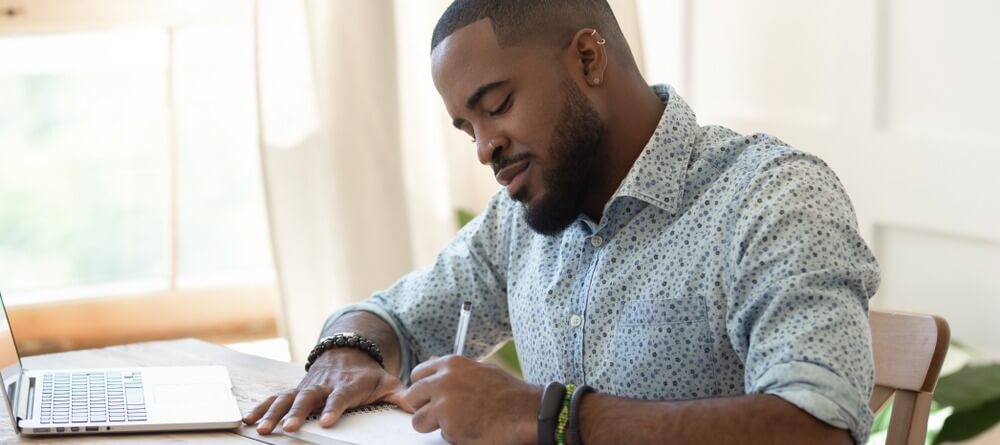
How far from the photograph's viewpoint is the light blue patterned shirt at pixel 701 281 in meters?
1.20

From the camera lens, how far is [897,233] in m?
2.46

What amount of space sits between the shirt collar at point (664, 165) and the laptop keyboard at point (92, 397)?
617 millimetres

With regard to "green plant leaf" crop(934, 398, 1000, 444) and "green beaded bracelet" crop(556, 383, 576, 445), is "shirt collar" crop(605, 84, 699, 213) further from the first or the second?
"green plant leaf" crop(934, 398, 1000, 444)

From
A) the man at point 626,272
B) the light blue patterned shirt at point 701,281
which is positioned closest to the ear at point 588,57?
the man at point 626,272

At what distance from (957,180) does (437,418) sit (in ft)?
4.48

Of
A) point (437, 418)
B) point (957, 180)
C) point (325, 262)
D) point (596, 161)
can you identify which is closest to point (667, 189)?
point (596, 161)

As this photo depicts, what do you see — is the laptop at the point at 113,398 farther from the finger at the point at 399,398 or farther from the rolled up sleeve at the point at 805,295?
the rolled up sleeve at the point at 805,295

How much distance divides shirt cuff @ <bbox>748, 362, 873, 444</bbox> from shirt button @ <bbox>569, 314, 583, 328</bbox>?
36 cm

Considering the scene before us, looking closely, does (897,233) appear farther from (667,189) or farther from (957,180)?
(667,189)

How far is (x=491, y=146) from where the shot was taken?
1478 millimetres

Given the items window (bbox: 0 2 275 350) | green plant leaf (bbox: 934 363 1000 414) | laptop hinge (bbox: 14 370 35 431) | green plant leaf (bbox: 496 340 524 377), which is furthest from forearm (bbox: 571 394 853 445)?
window (bbox: 0 2 275 350)

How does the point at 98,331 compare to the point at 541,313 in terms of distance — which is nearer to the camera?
the point at 541,313

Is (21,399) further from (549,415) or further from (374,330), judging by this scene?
(549,415)

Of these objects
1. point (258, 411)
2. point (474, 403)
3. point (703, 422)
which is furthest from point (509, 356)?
point (703, 422)
